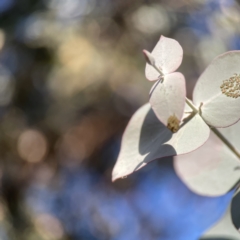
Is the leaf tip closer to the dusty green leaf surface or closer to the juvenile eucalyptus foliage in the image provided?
the juvenile eucalyptus foliage

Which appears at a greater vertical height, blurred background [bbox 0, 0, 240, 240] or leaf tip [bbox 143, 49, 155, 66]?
leaf tip [bbox 143, 49, 155, 66]

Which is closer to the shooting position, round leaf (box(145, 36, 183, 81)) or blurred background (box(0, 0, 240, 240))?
round leaf (box(145, 36, 183, 81))

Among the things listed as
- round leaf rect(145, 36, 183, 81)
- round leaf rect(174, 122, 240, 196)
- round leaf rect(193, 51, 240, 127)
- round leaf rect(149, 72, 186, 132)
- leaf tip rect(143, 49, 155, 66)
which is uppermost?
leaf tip rect(143, 49, 155, 66)

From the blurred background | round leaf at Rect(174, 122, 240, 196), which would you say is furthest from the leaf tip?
the blurred background

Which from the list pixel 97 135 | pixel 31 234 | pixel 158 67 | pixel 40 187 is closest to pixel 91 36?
pixel 97 135

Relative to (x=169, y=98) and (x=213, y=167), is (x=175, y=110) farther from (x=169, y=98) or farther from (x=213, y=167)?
(x=213, y=167)

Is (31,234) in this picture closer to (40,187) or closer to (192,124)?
(40,187)
